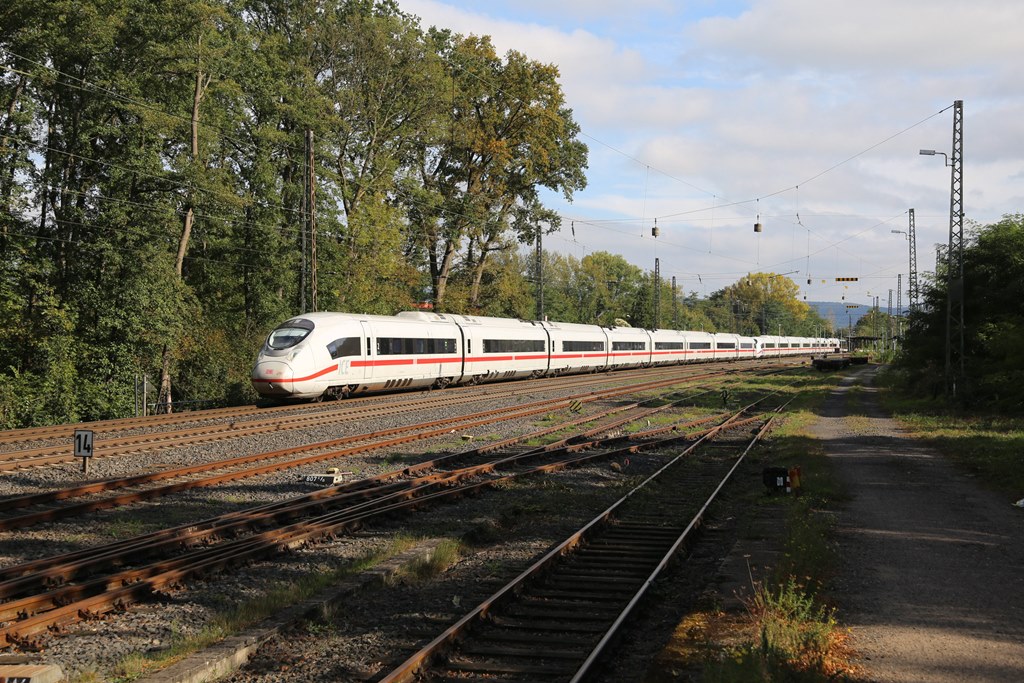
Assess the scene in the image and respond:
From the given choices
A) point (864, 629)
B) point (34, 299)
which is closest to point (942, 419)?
point (864, 629)

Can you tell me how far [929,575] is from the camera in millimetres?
9297

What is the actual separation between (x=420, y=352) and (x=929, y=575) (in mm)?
25726

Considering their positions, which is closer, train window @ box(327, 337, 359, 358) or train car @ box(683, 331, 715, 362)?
train window @ box(327, 337, 359, 358)

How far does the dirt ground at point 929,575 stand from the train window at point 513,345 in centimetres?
2330

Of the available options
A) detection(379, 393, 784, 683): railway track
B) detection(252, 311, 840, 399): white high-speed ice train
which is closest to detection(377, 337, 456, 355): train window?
detection(252, 311, 840, 399): white high-speed ice train

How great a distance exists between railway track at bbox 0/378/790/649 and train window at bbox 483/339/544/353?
2368 cm

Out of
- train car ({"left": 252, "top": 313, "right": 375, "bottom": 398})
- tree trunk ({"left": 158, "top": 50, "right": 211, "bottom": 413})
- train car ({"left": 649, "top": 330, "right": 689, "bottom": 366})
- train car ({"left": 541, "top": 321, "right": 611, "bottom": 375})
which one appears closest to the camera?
train car ({"left": 252, "top": 313, "right": 375, "bottom": 398})

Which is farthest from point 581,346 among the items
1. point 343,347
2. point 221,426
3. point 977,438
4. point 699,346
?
point 221,426

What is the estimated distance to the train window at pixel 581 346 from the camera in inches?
1901

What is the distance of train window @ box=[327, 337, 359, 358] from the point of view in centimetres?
2766

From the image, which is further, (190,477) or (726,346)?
(726,346)

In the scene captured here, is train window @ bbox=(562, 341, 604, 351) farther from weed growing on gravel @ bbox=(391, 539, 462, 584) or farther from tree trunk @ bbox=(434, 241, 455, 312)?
weed growing on gravel @ bbox=(391, 539, 462, 584)

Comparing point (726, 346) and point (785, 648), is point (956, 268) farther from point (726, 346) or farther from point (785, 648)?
point (726, 346)

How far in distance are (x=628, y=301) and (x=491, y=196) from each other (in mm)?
65857
